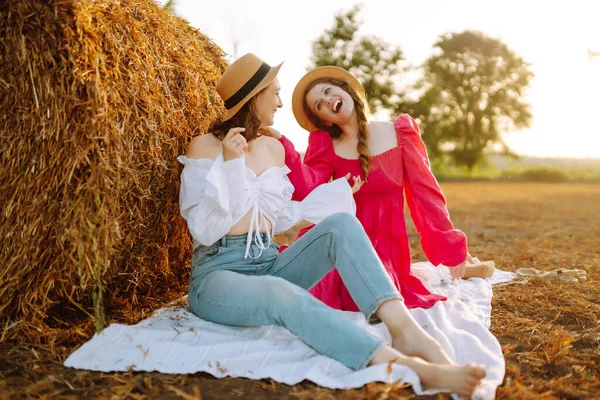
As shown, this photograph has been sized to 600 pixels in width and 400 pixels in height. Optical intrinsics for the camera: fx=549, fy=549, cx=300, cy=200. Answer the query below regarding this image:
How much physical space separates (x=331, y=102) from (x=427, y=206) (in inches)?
34.3

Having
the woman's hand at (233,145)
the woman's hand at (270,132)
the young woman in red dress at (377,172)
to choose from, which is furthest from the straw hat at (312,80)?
the woman's hand at (233,145)

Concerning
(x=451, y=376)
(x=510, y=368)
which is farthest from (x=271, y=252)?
(x=510, y=368)

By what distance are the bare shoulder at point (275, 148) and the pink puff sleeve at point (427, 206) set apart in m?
0.81

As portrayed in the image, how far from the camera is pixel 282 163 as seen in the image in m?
3.13

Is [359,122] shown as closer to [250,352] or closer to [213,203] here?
[213,203]

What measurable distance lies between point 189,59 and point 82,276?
1556mm

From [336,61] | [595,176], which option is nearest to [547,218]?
[595,176]

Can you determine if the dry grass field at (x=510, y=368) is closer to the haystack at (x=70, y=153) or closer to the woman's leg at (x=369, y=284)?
the woman's leg at (x=369, y=284)

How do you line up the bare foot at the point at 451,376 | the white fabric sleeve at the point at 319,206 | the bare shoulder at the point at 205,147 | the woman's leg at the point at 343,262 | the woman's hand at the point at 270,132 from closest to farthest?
the bare foot at the point at 451,376
the woman's leg at the point at 343,262
the bare shoulder at the point at 205,147
the white fabric sleeve at the point at 319,206
the woman's hand at the point at 270,132

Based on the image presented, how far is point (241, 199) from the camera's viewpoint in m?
2.78

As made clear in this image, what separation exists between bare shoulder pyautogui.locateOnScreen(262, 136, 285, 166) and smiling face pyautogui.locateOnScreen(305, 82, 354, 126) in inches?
16.6

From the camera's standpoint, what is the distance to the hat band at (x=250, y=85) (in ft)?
9.73

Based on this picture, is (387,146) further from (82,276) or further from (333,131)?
(82,276)

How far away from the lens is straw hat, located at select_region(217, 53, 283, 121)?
2.96 meters
